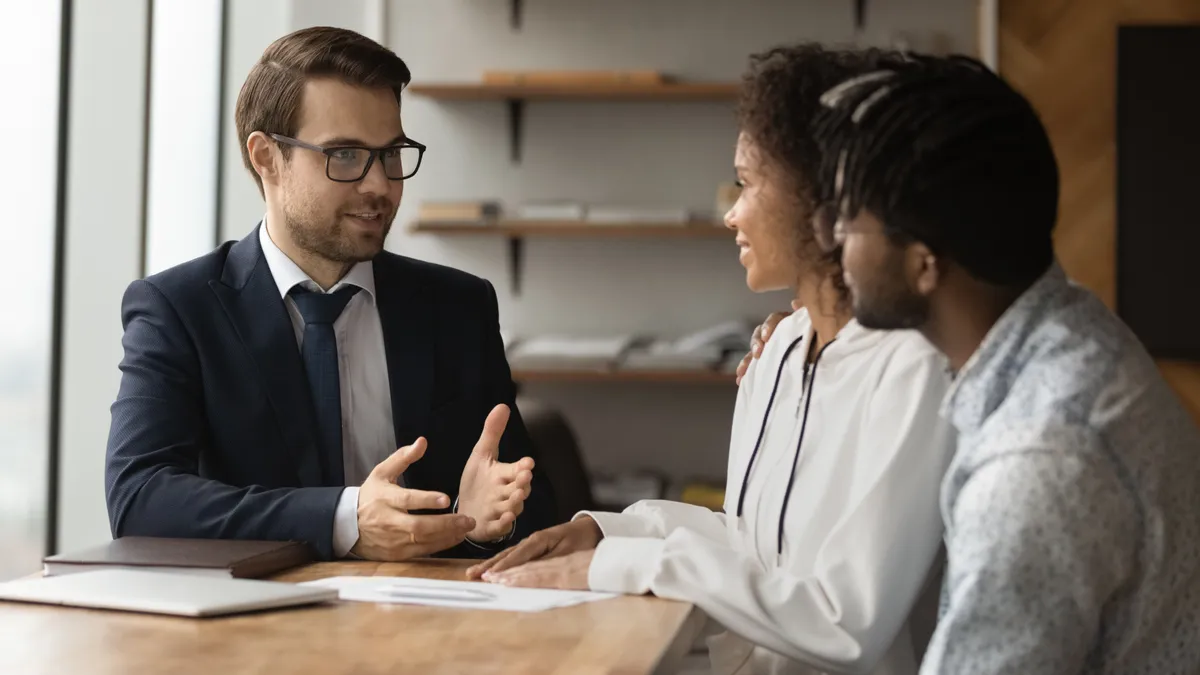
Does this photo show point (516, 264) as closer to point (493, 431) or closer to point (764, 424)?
point (493, 431)

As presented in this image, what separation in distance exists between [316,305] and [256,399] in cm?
18

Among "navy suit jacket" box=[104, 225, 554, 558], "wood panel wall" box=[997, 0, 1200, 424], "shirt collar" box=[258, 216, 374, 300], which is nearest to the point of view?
"navy suit jacket" box=[104, 225, 554, 558]

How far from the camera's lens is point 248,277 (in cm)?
202

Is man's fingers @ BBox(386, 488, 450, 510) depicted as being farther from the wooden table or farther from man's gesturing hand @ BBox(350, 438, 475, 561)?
the wooden table

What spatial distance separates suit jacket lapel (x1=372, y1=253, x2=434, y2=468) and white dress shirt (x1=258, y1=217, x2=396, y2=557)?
2cm

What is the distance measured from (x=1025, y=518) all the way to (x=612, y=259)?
10.9 feet

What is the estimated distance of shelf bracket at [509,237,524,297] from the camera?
14.4 ft

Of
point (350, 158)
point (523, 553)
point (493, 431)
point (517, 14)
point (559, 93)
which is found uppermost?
point (517, 14)

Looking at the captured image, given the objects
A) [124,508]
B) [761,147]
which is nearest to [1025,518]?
[761,147]

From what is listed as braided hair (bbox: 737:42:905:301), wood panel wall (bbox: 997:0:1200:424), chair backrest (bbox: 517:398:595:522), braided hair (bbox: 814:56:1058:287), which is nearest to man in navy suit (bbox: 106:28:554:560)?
braided hair (bbox: 737:42:905:301)

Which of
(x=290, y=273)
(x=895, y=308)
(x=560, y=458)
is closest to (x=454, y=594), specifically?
(x=895, y=308)

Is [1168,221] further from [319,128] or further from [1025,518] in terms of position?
[1025,518]

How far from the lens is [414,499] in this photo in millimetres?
1618

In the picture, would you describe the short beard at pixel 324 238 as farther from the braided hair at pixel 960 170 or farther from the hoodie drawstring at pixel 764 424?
the braided hair at pixel 960 170
